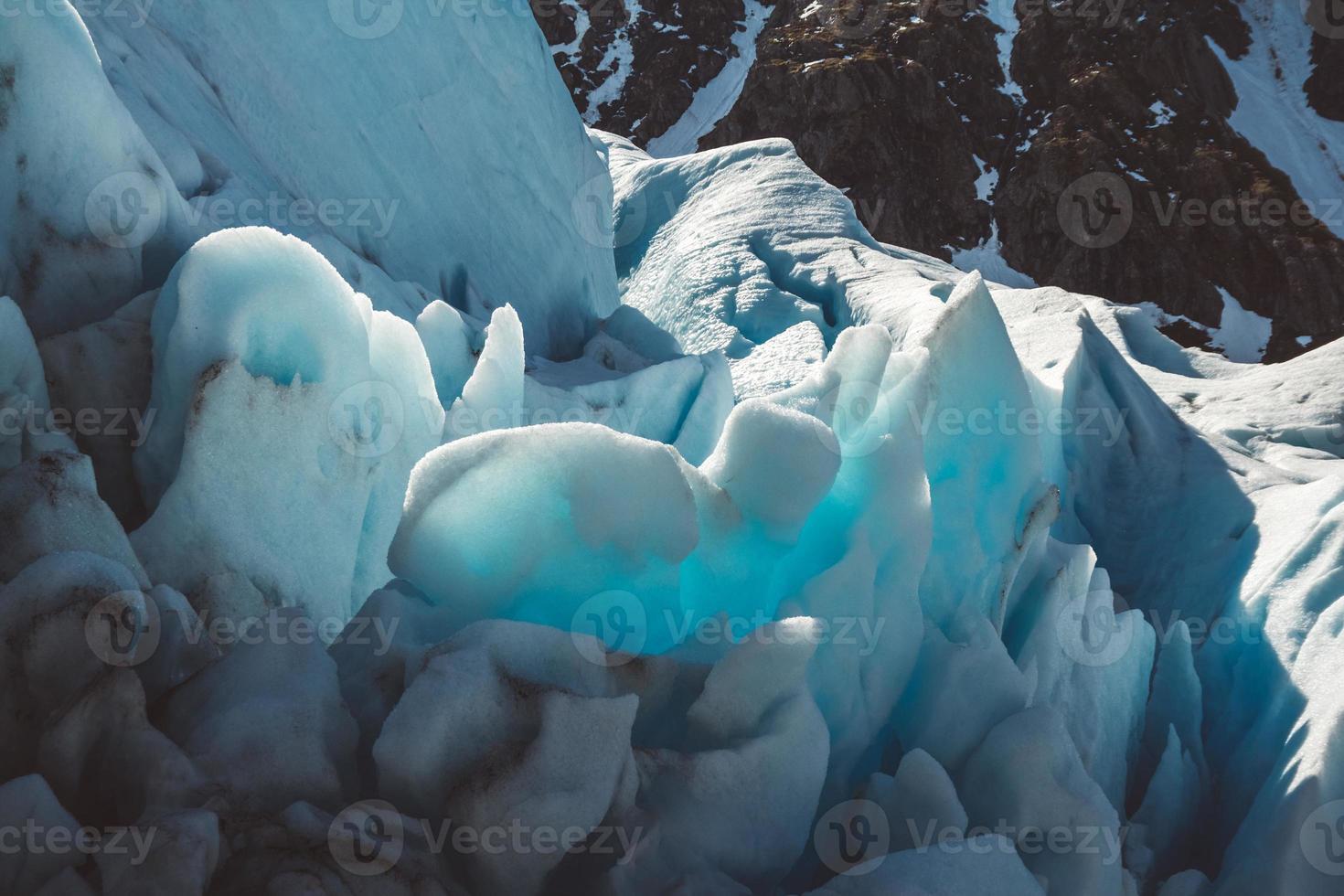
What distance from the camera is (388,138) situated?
577 centimetres

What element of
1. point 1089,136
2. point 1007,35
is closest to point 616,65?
point 1007,35

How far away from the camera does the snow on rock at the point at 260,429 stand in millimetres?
2775

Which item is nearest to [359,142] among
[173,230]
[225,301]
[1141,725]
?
[173,230]

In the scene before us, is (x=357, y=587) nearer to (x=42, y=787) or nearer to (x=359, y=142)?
(x=42, y=787)

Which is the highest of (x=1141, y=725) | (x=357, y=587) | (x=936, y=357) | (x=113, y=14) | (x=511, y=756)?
(x=113, y=14)

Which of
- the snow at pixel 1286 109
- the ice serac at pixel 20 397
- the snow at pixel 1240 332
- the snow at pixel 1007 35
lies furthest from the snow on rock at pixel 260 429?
the snow at pixel 1007 35

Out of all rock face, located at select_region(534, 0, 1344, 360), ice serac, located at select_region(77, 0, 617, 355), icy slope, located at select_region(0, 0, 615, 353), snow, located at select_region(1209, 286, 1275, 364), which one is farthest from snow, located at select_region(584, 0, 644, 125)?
ice serac, located at select_region(77, 0, 617, 355)

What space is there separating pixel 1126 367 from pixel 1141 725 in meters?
2.53

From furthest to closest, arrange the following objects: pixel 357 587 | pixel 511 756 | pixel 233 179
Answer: pixel 233 179 → pixel 357 587 → pixel 511 756

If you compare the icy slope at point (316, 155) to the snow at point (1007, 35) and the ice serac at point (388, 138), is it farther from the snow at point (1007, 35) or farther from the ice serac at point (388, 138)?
the snow at point (1007, 35)

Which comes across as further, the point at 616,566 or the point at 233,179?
the point at 233,179

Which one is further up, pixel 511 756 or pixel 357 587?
pixel 511 756

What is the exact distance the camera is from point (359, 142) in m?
5.61

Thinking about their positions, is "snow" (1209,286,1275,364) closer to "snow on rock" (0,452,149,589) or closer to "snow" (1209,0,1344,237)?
"snow" (1209,0,1344,237)
